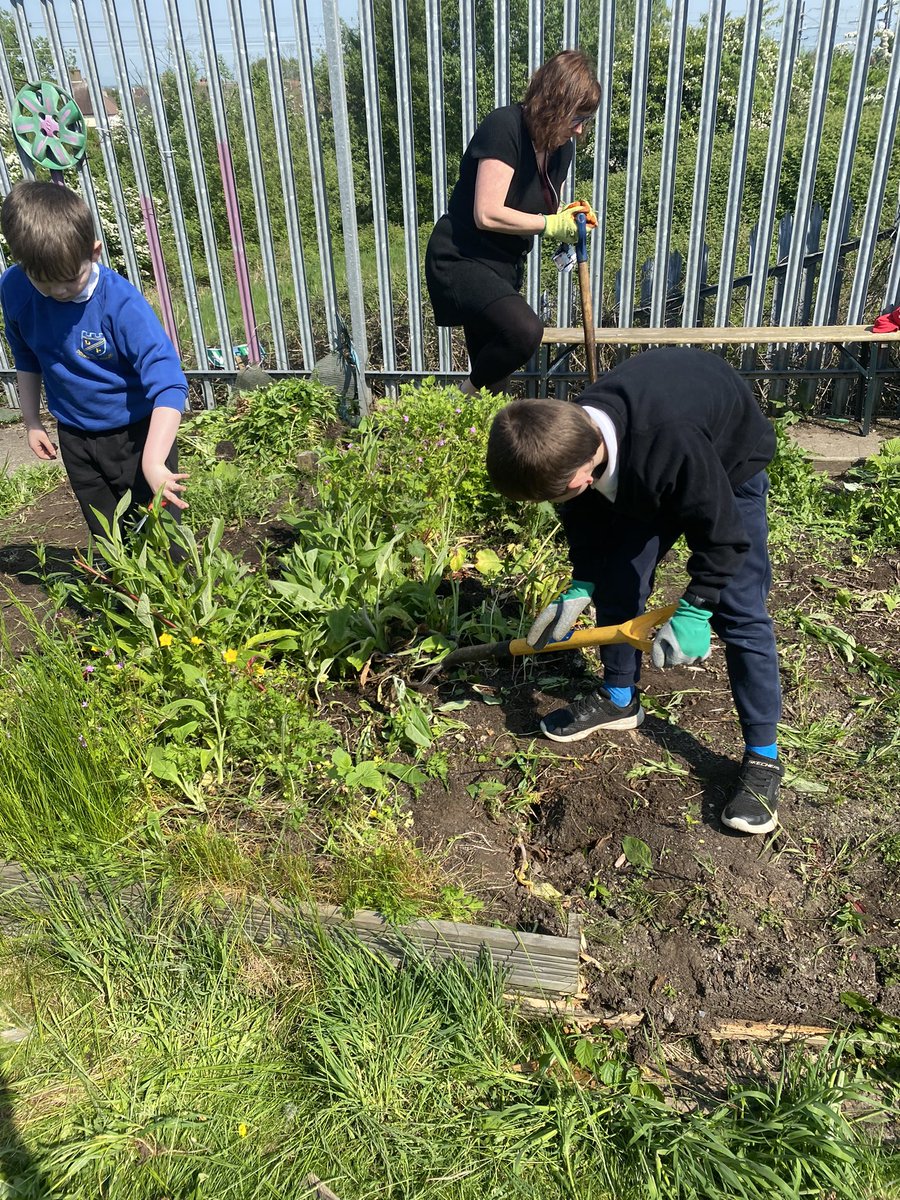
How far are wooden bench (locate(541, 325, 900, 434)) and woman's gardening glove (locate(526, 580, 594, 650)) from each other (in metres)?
2.94

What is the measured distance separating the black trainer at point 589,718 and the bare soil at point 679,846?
0.04 metres

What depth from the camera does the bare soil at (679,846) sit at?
2.10m

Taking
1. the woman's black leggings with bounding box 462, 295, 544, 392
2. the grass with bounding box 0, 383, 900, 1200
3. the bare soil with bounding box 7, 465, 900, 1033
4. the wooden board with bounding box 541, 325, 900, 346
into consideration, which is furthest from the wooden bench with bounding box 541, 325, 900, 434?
the bare soil with bounding box 7, 465, 900, 1033

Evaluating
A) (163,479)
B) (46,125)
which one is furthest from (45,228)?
(46,125)

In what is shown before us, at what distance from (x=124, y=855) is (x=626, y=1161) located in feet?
4.72

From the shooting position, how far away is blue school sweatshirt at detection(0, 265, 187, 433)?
2.91 meters

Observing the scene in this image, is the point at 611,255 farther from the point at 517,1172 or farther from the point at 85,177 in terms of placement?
the point at 517,1172

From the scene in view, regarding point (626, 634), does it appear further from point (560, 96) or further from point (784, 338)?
point (784, 338)

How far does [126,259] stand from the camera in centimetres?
607

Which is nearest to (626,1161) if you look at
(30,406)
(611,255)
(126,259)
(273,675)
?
(273,675)

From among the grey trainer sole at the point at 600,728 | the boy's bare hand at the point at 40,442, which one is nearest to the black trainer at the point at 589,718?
the grey trainer sole at the point at 600,728

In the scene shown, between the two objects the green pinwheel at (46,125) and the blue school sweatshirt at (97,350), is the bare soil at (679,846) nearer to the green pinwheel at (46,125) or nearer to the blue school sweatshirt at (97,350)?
the blue school sweatshirt at (97,350)

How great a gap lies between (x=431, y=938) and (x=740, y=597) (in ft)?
3.90

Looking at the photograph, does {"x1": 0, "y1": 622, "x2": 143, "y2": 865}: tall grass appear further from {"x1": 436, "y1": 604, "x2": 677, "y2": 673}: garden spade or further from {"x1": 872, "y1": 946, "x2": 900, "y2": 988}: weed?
{"x1": 872, "y1": 946, "x2": 900, "y2": 988}: weed
